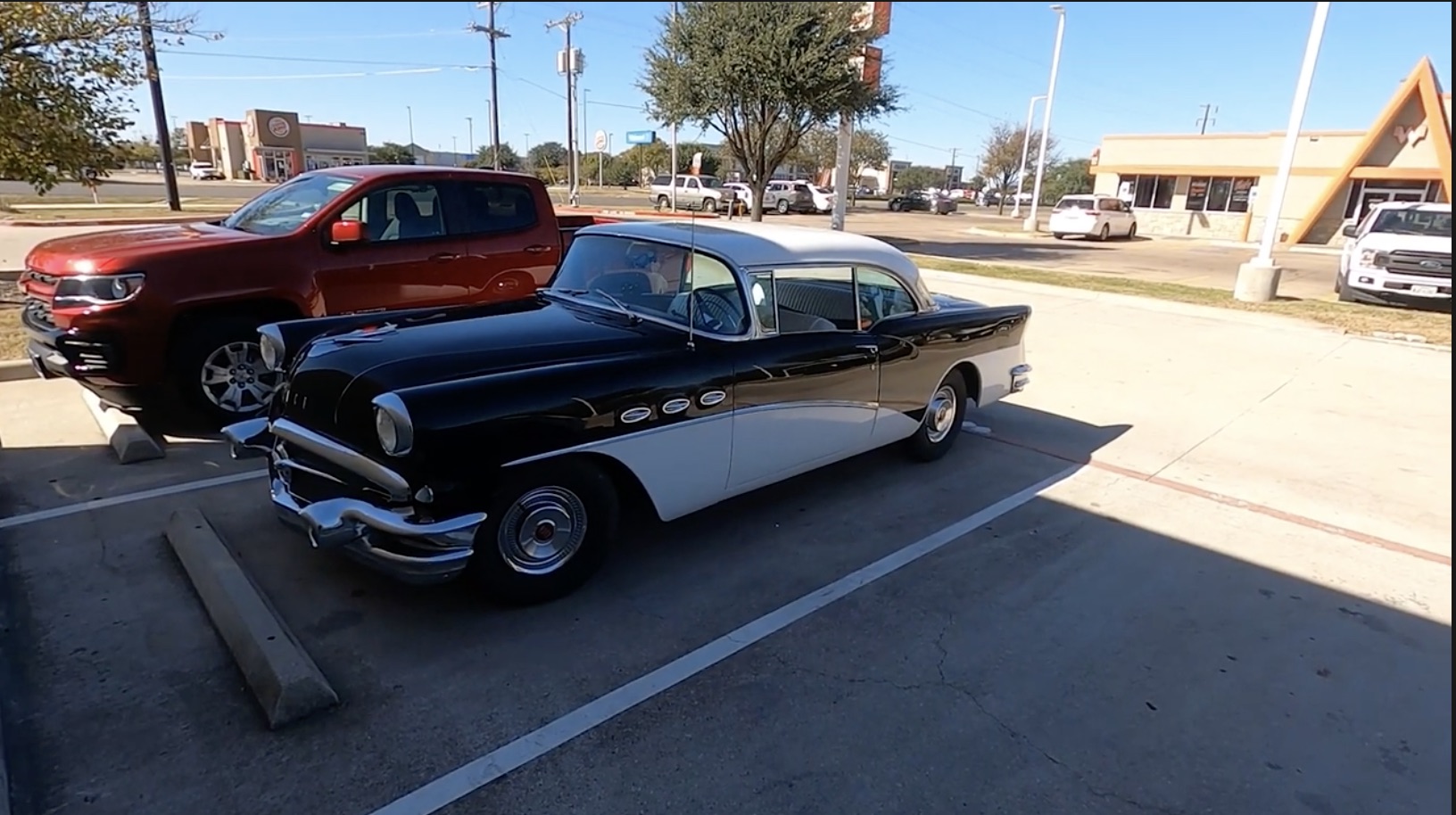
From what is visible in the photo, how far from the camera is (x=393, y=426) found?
2.98 metres

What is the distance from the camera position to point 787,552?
13.5ft

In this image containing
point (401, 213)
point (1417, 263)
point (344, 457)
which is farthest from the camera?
point (1417, 263)

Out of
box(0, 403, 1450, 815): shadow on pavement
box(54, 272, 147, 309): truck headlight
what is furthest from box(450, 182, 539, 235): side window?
box(0, 403, 1450, 815): shadow on pavement

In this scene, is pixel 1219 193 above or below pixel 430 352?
above

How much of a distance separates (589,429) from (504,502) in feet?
1.47

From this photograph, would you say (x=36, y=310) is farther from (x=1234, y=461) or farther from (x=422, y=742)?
(x=1234, y=461)

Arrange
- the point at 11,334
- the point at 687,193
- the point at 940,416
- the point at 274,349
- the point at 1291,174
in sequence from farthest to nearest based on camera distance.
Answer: the point at 687,193, the point at 1291,174, the point at 11,334, the point at 940,416, the point at 274,349

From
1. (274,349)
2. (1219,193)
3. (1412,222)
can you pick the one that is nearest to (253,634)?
(274,349)

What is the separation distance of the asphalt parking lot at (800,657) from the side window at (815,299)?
1094 mm

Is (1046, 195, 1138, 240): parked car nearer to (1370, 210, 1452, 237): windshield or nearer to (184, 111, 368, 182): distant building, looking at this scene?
(1370, 210, 1452, 237): windshield

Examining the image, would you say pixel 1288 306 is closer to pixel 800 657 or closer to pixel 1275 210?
pixel 1275 210

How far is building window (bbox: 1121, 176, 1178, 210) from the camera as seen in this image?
36750 mm

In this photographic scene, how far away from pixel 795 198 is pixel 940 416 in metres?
40.2

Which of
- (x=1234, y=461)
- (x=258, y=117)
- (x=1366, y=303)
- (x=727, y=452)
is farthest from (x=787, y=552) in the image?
(x=258, y=117)
